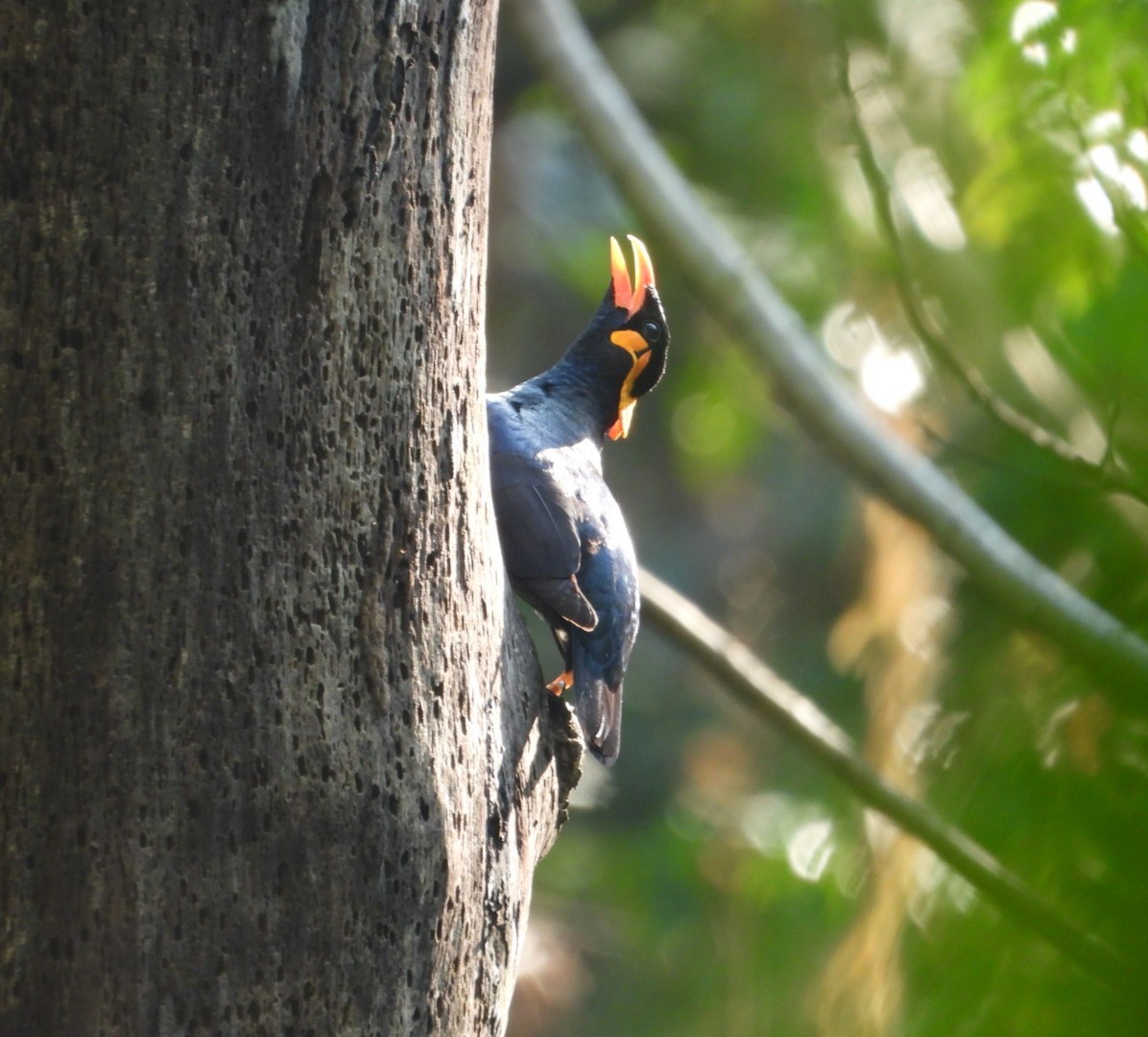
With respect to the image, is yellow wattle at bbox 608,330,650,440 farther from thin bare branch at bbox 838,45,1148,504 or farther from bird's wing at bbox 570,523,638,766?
thin bare branch at bbox 838,45,1148,504

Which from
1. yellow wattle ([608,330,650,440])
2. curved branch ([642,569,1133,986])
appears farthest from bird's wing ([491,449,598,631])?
yellow wattle ([608,330,650,440])

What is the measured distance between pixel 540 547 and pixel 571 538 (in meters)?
0.08

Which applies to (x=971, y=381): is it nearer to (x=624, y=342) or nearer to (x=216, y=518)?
(x=216, y=518)

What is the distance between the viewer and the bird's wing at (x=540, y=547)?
8.48 ft

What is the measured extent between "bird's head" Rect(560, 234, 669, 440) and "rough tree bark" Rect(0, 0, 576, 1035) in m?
1.67

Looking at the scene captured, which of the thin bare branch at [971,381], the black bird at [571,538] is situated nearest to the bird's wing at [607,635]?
the black bird at [571,538]

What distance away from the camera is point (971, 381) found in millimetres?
1427

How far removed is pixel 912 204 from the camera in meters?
1.83

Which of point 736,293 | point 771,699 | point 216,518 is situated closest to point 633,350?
point 736,293

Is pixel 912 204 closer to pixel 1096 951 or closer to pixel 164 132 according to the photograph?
pixel 164 132

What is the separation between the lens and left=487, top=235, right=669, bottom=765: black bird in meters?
2.59

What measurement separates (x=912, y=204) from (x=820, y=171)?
3.60 meters

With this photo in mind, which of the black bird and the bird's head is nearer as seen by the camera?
the black bird

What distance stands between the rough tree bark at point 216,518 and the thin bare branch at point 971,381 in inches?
21.8
